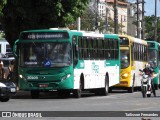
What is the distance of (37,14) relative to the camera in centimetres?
3753

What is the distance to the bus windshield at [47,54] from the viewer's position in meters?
31.9

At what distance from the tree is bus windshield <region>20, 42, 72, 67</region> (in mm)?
4894

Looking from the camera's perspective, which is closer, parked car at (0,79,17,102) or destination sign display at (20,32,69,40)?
parked car at (0,79,17,102)

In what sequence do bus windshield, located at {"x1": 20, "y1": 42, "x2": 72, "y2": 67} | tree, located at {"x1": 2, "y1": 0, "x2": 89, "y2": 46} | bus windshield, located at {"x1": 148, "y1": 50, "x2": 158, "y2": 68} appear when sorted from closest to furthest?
1. bus windshield, located at {"x1": 20, "y1": 42, "x2": 72, "y2": 67}
2. tree, located at {"x1": 2, "y1": 0, "x2": 89, "y2": 46}
3. bus windshield, located at {"x1": 148, "y1": 50, "x2": 158, "y2": 68}

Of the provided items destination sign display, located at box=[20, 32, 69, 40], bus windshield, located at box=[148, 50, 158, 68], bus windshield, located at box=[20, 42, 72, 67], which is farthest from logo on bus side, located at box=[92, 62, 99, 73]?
bus windshield, located at box=[148, 50, 158, 68]

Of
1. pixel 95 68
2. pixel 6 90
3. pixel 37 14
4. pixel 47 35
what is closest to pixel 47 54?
pixel 47 35

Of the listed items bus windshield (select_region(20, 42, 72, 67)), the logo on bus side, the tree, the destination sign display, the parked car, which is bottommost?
the parked car

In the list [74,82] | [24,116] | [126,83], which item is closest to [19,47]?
[74,82]

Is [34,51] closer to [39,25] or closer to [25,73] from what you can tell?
[25,73]

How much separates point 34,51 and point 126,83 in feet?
35.0

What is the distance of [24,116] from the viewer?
60.0 ft

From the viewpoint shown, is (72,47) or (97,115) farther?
(72,47)

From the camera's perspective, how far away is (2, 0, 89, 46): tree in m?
36.8

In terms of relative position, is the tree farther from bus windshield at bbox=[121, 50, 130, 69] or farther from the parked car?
the parked car
